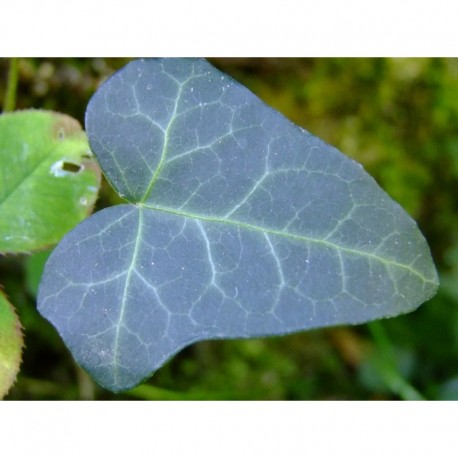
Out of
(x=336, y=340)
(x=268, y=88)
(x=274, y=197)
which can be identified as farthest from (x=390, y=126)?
(x=274, y=197)

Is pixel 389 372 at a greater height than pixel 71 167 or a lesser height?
lesser

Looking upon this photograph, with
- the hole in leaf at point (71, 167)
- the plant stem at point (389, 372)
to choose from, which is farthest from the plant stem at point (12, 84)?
the plant stem at point (389, 372)

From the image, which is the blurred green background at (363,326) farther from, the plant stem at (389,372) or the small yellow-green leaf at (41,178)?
the small yellow-green leaf at (41,178)

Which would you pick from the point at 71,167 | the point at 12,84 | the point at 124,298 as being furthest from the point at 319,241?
the point at 12,84

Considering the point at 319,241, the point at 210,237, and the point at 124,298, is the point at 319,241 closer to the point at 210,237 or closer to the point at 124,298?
the point at 210,237

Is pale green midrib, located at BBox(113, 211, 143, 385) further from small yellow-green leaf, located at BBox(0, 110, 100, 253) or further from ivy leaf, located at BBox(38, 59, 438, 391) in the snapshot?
small yellow-green leaf, located at BBox(0, 110, 100, 253)

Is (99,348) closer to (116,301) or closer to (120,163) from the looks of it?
(116,301)
